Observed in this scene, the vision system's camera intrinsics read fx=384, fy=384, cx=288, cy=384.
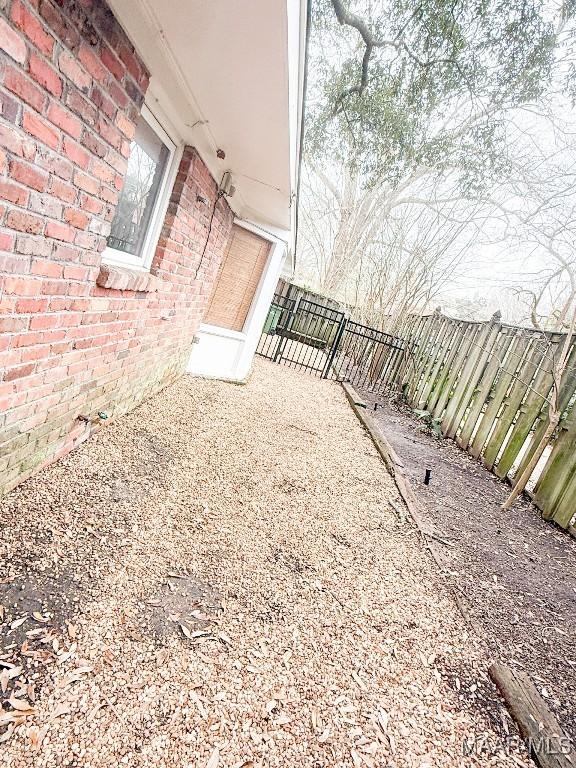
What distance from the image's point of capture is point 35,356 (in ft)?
6.25

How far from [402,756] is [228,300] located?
569cm

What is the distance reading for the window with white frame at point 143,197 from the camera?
2727 millimetres

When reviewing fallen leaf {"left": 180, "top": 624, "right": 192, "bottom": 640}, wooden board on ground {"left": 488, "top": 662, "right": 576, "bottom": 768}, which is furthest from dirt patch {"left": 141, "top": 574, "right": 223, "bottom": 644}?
wooden board on ground {"left": 488, "top": 662, "right": 576, "bottom": 768}

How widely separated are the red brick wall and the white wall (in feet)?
9.37

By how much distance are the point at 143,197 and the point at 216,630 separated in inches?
120

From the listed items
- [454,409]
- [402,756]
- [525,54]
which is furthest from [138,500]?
[525,54]

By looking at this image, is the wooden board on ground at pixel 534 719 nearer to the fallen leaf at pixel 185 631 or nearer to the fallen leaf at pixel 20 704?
the fallen leaf at pixel 185 631

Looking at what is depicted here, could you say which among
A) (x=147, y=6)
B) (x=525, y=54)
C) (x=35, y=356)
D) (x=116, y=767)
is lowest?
(x=116, y=767)

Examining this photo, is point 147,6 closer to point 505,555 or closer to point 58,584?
point 58,584

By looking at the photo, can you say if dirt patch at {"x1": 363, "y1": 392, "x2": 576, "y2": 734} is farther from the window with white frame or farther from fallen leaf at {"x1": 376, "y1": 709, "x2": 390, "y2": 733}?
the window with white frame

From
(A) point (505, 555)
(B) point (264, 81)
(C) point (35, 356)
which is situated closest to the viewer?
(C) point (35, 356)

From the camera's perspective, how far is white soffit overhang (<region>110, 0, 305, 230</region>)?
1663 mm

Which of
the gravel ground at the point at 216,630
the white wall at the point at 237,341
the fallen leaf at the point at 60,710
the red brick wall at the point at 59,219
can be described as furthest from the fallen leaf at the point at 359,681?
the white wall at the point at 237,341

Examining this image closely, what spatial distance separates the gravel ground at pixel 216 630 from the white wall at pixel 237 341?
2.89 m
